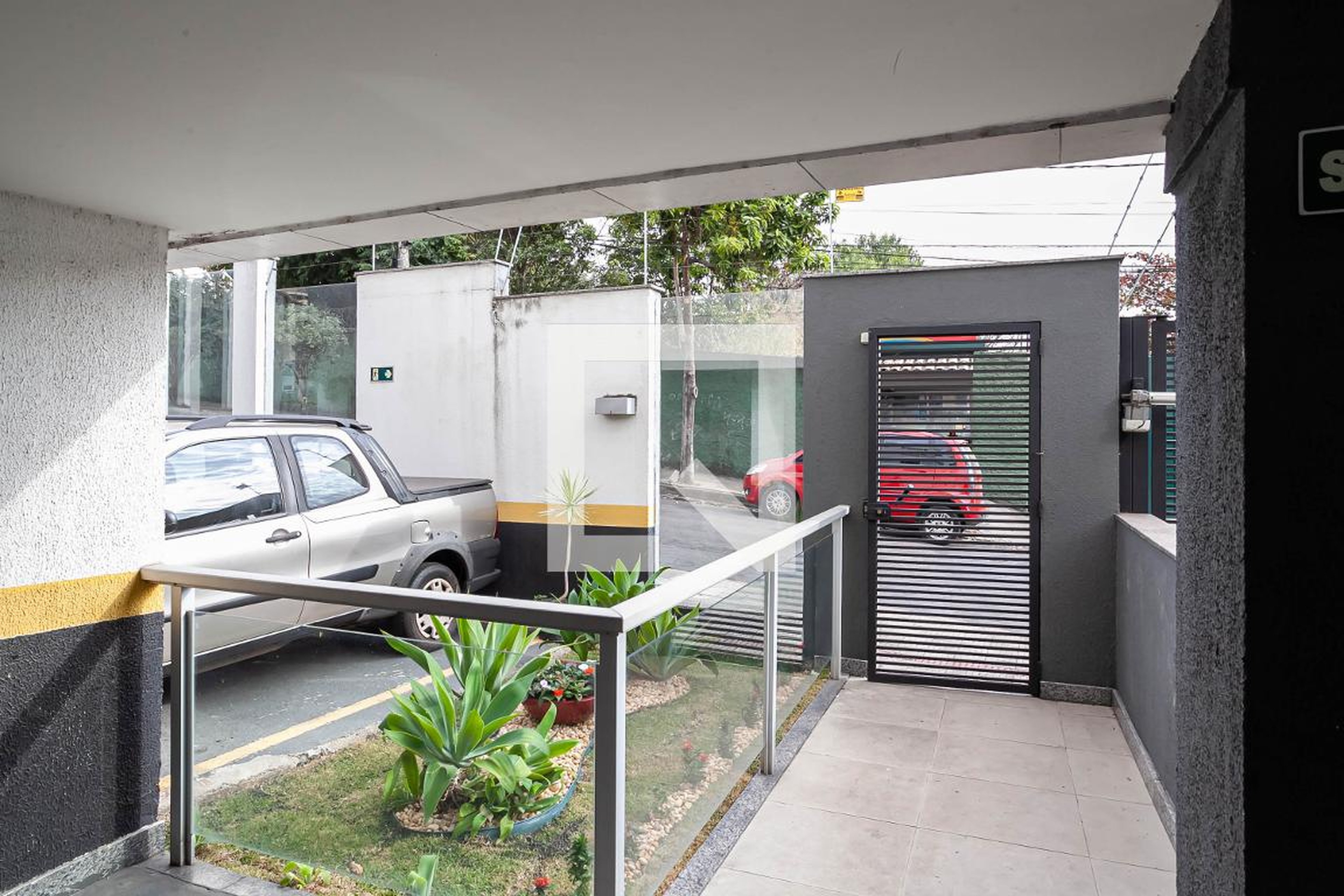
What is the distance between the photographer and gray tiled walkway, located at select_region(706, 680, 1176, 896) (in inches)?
111

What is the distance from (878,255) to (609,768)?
21.5m

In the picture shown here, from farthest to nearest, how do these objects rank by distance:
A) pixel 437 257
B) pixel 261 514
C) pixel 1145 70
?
pixel 437 257 < pixel 261 514 < pixel 1145 70

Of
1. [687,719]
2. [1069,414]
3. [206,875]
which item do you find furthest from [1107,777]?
[206,875]

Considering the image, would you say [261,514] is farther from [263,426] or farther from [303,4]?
[303,4]

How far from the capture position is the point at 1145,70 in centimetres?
164

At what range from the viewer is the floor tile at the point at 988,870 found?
276 cm

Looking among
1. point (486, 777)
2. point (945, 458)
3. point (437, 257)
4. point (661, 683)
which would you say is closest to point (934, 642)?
point (945, 458)

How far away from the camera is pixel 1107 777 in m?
3.64

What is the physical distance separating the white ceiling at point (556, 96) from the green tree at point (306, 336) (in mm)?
6133

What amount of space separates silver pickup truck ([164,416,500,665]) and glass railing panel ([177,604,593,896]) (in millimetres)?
346

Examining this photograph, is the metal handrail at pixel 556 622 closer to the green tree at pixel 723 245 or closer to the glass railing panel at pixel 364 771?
the glass railing panel at pixel 364 771

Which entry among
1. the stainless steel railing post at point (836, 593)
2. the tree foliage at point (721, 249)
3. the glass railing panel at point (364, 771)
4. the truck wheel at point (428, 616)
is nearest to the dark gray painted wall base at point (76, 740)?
the glass railing panel at point (364, 771)

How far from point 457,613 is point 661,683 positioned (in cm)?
62

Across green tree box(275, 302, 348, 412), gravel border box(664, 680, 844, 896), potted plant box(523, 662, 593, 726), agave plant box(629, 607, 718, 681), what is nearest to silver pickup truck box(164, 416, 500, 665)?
potted plant box(523, 662, 593, 726)
